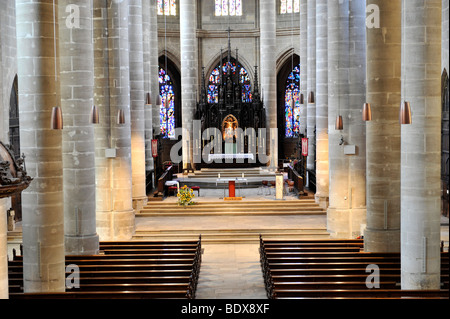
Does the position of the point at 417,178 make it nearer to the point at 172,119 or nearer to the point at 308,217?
the point at 308,217

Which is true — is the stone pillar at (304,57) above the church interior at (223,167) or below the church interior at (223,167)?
above

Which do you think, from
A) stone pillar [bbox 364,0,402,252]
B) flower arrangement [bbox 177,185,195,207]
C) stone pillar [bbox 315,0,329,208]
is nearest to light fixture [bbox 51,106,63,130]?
stone pillar [bbox 364,0,402,252]

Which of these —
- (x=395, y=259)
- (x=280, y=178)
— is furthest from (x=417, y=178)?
(x=280, y=178)

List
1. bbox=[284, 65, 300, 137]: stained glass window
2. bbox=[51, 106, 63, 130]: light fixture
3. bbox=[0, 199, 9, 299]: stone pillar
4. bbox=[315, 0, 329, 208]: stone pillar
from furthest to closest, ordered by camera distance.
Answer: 1. bbox=[284, 65, 300, 137]: stained glass window
2. bbox=[315, 0, 329, 208]: stone pillar
3. bbox=[51, 106, 63, 130]: light fixture
4. bbox=[0, 199, 9, 299]: stone pillar

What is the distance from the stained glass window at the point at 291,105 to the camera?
46.4 metres

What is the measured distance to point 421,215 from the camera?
14.9m

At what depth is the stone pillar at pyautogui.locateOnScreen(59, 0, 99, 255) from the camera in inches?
744

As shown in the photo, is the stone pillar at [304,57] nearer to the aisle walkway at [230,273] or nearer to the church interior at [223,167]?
the church interior at [223,167]

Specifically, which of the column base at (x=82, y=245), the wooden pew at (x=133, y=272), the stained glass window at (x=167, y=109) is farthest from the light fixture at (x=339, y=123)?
the stained glass window at (x=167, y=109)

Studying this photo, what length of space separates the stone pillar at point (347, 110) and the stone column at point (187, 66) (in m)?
15.4

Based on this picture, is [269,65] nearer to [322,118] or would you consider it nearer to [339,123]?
[322,118]

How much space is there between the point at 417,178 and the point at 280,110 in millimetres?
31980

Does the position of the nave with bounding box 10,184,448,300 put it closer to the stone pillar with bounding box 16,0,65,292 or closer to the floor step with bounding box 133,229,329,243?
the floor step with bounding box 133,229,329,243

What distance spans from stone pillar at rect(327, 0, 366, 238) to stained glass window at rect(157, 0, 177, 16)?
77.1 ft
